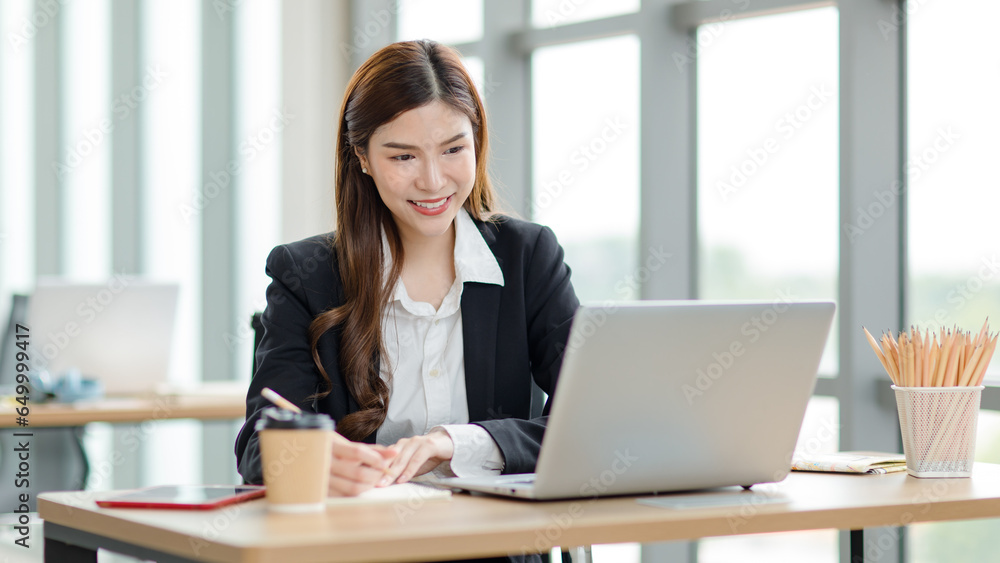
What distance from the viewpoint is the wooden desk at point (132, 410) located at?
2801 mm

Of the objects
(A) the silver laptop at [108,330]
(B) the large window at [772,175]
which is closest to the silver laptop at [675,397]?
(B) the large window at [772,175]

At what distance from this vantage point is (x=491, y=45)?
13.5 feet

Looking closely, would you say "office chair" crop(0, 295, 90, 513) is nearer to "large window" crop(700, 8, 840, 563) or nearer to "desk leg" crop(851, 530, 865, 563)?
"large window" crop(700, 8, 840, 563)

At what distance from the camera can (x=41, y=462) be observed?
3115mm

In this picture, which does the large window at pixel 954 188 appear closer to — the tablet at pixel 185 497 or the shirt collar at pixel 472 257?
the shirt collar at pixel 472 257

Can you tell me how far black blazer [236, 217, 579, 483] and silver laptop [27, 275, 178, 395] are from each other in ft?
4.74

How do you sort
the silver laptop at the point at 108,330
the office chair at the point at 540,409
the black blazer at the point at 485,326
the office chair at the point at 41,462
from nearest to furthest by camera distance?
the black blazer at the point at 485,326 < the office chair at the point at 540,409 < the office chair at the point at 41,462 < the silver laptop at the point at 108,330

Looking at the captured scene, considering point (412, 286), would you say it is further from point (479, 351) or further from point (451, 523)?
point (451, 523)

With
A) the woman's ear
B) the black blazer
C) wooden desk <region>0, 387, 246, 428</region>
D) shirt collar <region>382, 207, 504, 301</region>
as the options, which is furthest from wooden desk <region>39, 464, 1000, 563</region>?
wooden desk <region>0, 387, 246, 428</region>

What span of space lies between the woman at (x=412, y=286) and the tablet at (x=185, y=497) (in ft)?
0.89

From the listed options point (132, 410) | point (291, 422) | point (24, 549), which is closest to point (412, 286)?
point (291, 422)

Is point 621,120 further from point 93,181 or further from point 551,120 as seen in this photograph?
point 93,181

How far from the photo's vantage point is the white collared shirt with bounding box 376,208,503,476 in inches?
73.4

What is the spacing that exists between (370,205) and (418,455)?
2.09ft
